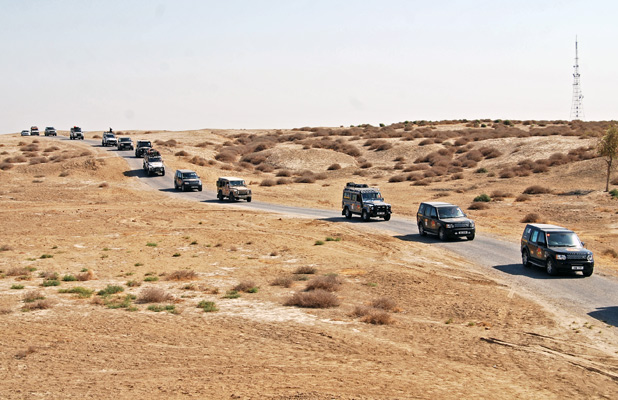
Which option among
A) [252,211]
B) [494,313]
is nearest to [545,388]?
[494,313]

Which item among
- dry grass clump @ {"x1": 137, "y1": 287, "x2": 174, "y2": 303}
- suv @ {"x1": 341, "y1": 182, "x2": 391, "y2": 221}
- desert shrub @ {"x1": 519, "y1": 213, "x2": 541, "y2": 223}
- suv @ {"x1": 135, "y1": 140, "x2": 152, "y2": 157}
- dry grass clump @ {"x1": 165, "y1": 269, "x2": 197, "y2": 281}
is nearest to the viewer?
dry grass clump @ {"x1": 137, "y1": 287, "x2": 174, "y2": 303}

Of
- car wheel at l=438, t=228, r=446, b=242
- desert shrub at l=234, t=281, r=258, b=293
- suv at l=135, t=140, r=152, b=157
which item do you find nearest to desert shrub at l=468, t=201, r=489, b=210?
car wheel at l=438, t=228, r=446, b=242

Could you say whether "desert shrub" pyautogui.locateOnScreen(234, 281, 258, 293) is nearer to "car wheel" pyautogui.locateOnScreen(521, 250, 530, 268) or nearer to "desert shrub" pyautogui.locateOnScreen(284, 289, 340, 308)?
"desert shrub" pyautogui.locateOnScreen(284, 289, 340, 308)

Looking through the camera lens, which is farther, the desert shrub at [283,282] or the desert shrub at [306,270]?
the desert shrub at [306,270]

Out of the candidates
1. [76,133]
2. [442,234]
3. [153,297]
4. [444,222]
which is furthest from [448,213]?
[76,133]

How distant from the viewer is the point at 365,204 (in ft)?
136

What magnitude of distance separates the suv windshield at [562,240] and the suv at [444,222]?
7964 mm

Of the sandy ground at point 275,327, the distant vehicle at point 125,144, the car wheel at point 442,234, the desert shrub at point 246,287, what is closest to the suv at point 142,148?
the distant vehicle at point 125,144

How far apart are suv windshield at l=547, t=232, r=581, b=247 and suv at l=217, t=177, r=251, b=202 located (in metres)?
32.1

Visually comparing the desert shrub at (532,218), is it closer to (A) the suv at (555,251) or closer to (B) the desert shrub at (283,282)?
(A) the suv at (555,251)

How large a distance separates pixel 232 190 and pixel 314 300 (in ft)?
112

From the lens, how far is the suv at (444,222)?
32.9 metres

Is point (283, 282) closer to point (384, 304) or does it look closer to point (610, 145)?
point (384, 304)

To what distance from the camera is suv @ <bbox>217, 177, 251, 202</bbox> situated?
2076 inches
